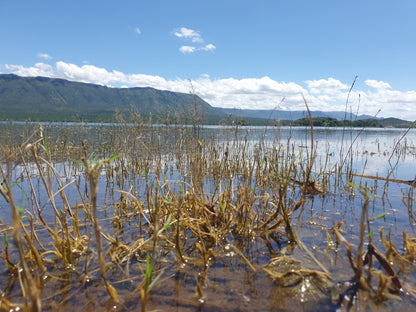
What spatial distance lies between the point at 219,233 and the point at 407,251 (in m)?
2.24

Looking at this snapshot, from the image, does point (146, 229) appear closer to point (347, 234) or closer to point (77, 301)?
point (77, 301)

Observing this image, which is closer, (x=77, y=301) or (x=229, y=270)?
(x=77, y=301)

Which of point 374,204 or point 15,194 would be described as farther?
point 15,194

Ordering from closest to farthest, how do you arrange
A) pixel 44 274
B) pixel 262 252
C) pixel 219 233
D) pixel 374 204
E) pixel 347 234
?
pixel 44 274 < pixel 262 252 < pixel 219 233 < pixel 347 234 < pixel 374 204

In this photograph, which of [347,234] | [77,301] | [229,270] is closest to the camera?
[77,301]

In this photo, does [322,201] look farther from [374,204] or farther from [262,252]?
[262,252]

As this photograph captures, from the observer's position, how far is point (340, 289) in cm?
238

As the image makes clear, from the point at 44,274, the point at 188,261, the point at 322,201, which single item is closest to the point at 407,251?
the point at 188,261

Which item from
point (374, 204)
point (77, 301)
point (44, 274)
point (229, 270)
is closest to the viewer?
point (77, 301)

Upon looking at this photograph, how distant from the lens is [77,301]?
89.4 inches

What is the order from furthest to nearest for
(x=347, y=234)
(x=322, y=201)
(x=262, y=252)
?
(x=322, y=201)
(x=347, y=234)
(x=262, y=252)

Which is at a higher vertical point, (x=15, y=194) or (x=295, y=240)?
(x=295, y=240)

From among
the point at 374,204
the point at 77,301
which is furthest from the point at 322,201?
the point at 77,301

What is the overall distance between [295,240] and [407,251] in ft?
4.04
